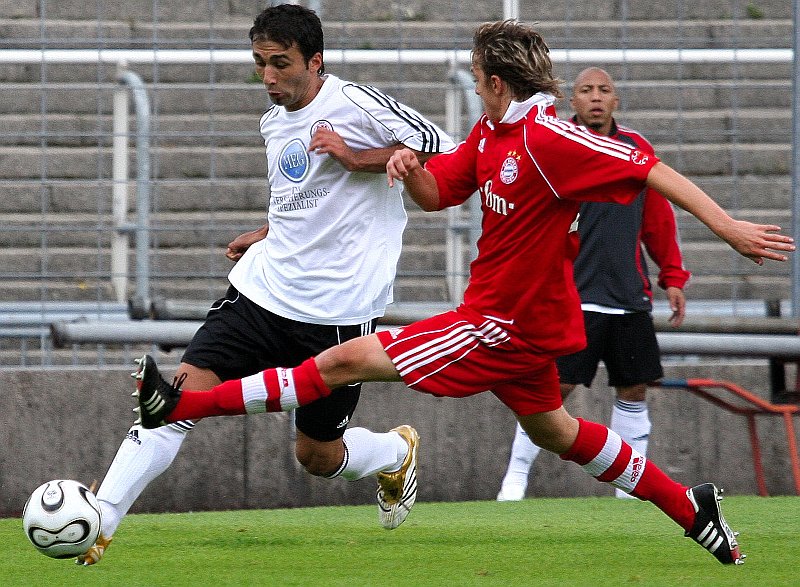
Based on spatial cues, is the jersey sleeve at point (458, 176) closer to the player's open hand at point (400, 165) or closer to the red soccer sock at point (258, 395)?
the player's open hand at point (400, 165)

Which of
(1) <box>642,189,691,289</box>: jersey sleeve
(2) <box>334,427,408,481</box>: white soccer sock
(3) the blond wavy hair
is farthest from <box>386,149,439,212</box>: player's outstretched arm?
(1) <box>642,189,691,289</box>: jersey sleeve

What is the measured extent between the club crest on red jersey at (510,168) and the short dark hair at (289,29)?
1.04 metres

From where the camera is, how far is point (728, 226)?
4.25m

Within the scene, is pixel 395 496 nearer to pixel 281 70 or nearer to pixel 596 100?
pixel 281 70

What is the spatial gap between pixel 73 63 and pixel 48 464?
220 centimetres

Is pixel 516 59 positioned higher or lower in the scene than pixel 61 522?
higher

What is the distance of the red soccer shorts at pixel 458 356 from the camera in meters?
4.67

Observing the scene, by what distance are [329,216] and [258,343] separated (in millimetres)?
550

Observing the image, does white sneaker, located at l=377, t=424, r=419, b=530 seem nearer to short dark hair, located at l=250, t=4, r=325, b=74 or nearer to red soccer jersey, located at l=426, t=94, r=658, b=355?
red soccer jersey, located at l=426, t=94, r=658, b=355

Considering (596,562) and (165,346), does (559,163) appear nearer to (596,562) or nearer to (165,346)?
(596,562)

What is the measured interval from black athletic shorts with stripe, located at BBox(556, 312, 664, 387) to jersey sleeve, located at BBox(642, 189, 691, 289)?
0.80 ft

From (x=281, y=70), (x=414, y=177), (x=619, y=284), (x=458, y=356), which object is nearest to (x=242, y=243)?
(x=281, y=70)

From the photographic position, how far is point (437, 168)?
16.4 ft

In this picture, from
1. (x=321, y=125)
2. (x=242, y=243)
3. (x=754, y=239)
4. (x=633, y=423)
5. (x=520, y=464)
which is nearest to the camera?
(x=754, y=239)
